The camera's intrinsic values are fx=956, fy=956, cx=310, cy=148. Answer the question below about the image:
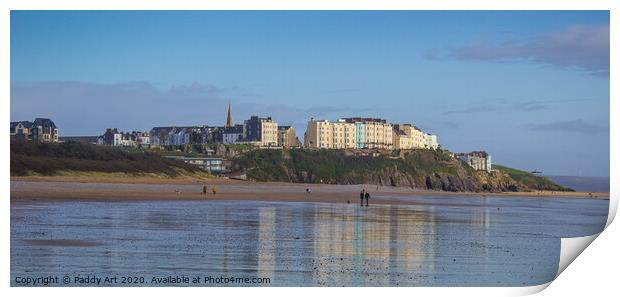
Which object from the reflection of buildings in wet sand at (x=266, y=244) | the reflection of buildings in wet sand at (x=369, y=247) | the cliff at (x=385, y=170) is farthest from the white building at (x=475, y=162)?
the reflection of buildings in wet sand at (x=266, y=244)

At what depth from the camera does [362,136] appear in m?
61.0

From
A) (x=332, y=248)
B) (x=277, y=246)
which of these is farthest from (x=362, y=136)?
(x=277, y=246)

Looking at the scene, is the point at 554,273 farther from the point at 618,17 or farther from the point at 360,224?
the point at 360,224

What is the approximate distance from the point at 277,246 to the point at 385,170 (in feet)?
136

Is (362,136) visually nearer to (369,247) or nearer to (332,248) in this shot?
(369,247)

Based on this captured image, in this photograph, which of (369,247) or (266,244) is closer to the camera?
(266,244)

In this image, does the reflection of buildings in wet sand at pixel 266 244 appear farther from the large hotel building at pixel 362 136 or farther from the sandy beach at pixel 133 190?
the large hotel building at pixel 362 136

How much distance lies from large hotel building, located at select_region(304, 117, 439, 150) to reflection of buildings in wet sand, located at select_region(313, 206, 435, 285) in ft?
92.4

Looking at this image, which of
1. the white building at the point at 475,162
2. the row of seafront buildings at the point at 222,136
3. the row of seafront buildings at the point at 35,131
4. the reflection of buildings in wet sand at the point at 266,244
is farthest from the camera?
the white building at the point at 475,162

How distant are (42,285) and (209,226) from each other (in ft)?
20.8
